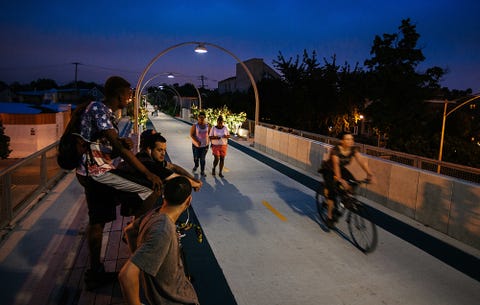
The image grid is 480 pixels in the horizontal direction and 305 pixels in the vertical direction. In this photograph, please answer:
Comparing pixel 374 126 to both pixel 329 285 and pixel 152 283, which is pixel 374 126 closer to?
pixel 329 285

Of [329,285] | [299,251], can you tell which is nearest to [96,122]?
[329,285]

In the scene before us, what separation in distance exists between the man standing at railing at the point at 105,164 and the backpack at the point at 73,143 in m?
0.05

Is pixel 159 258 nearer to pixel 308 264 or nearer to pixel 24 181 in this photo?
pixel 308 264

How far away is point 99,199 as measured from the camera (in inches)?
152

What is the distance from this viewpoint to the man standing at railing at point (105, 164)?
3.51 meters

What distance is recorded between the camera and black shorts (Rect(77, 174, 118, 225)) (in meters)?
3.76

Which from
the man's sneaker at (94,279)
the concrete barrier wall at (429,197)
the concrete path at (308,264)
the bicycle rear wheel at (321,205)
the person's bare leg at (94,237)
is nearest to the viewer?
the person's bare leg at (94,237)

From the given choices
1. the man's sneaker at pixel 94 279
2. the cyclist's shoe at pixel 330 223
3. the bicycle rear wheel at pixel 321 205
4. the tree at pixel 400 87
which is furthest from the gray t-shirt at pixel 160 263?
the tree at pixel 400 87

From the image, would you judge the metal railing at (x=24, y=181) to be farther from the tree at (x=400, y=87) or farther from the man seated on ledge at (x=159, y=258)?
the tree at (x=400, y=87)

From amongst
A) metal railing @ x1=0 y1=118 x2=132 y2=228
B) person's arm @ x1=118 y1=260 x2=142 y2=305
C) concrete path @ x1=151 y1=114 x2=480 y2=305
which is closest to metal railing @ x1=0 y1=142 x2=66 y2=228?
metal railing @ x1=0 y1=118 x2=132 y2=228

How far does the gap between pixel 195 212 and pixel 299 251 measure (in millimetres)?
2822

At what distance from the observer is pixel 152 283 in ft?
7.35

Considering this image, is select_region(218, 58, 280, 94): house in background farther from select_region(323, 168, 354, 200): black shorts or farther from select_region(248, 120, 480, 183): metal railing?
select_region(323, 168, 354, 200): black shorts

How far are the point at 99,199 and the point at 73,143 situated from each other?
2.10 ft
